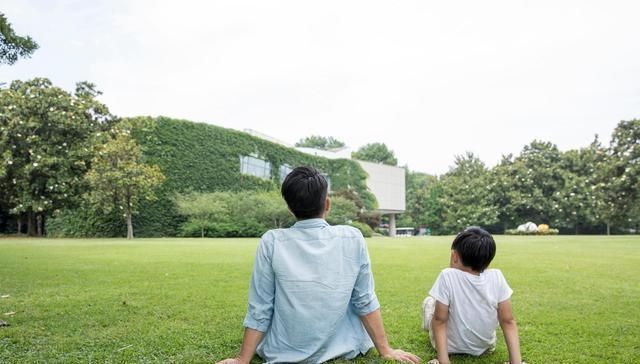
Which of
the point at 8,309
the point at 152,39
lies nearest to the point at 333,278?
the point at 8,309

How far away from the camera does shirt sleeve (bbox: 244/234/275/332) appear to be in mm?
2354

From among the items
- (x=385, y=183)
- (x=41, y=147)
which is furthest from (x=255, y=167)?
(x=385, y=183)

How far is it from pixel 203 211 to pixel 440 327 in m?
25.1

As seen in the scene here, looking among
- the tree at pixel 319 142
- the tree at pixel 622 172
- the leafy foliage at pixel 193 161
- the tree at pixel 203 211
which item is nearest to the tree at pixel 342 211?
the leafy foliage at pixel 193 161

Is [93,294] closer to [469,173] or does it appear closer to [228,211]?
[228,211]

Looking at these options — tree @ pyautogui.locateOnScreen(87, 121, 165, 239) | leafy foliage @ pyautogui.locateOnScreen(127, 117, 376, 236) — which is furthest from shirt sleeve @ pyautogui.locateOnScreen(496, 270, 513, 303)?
leafy foliage @ pyautogui.locateOnScreen(127, 117, 376, 236)

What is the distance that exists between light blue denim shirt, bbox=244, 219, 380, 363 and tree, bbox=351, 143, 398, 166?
60828 mm

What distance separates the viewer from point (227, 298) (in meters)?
4.85

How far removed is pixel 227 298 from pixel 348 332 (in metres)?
2.61

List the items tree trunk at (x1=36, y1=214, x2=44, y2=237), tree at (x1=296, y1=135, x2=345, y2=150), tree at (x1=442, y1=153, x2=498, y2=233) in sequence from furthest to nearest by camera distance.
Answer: tree at (x1=296, y1=135, x2=345, y2=150) → tree at (x1=442, y1=153, x2=498, y2=233) → tree trunk at (x1=36, y1=214, x2=44, y2=237)

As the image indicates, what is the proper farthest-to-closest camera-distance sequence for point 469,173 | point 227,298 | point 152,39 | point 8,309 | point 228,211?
point 469,173
point 228,211
point 152,39
point 227,298
point 8,309

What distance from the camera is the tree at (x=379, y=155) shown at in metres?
63.0

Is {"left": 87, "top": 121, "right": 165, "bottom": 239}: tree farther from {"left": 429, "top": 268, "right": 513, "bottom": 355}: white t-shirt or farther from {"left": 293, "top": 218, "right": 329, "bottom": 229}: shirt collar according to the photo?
{"left": 429, "top": 268, "right": 513, "bottom": 355}: white t-shirt

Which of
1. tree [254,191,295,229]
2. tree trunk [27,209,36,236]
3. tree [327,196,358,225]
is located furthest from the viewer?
tree [327,196,358,225]
